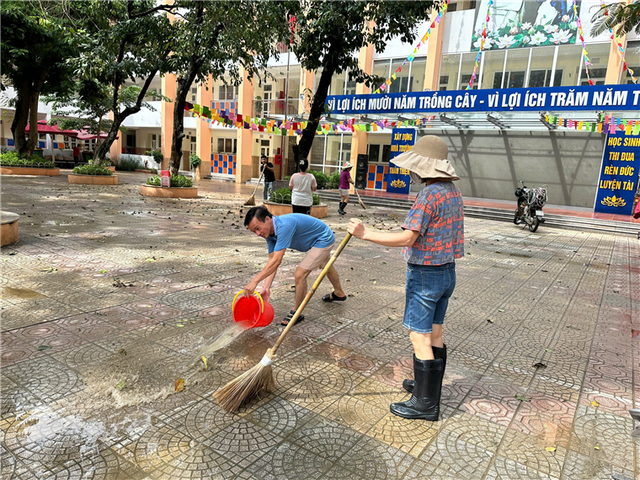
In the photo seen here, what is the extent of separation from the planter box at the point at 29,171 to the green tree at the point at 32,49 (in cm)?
174

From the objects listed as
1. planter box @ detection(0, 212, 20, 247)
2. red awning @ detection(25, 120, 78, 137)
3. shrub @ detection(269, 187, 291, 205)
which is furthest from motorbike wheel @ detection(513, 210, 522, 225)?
red awning @ detection(25, 120, 78, 137)

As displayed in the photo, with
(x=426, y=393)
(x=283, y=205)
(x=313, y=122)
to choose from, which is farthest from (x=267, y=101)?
(x=426, y=393)

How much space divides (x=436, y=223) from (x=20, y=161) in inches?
921

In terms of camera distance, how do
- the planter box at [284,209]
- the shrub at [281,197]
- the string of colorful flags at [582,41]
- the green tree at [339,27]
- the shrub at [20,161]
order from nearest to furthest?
the green tree at [339,27] < the planter box at [284,209] < the shrub at [281,197] < the string of colorful flags at [582,41] < the shrub at [20,161]

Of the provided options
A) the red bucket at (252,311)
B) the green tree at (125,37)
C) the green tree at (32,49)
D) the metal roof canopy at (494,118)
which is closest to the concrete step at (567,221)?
the metal roof canopy at (494,118)

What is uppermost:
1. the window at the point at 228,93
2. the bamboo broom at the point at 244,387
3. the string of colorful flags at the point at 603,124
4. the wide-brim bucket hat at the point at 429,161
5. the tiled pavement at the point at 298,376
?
the window at the point at 228,93

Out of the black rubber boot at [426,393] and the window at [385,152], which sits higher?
the window at [385,152]

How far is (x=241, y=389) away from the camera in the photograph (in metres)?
2.85

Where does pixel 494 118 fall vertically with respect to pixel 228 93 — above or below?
below

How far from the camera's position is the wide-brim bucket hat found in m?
2.72

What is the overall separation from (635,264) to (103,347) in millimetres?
9291

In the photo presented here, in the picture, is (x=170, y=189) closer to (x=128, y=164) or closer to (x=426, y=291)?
(x=426, y=291)

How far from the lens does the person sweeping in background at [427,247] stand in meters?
2.70

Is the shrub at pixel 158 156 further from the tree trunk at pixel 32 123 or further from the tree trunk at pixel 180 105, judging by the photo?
the tree trunk at pixel 180 105
